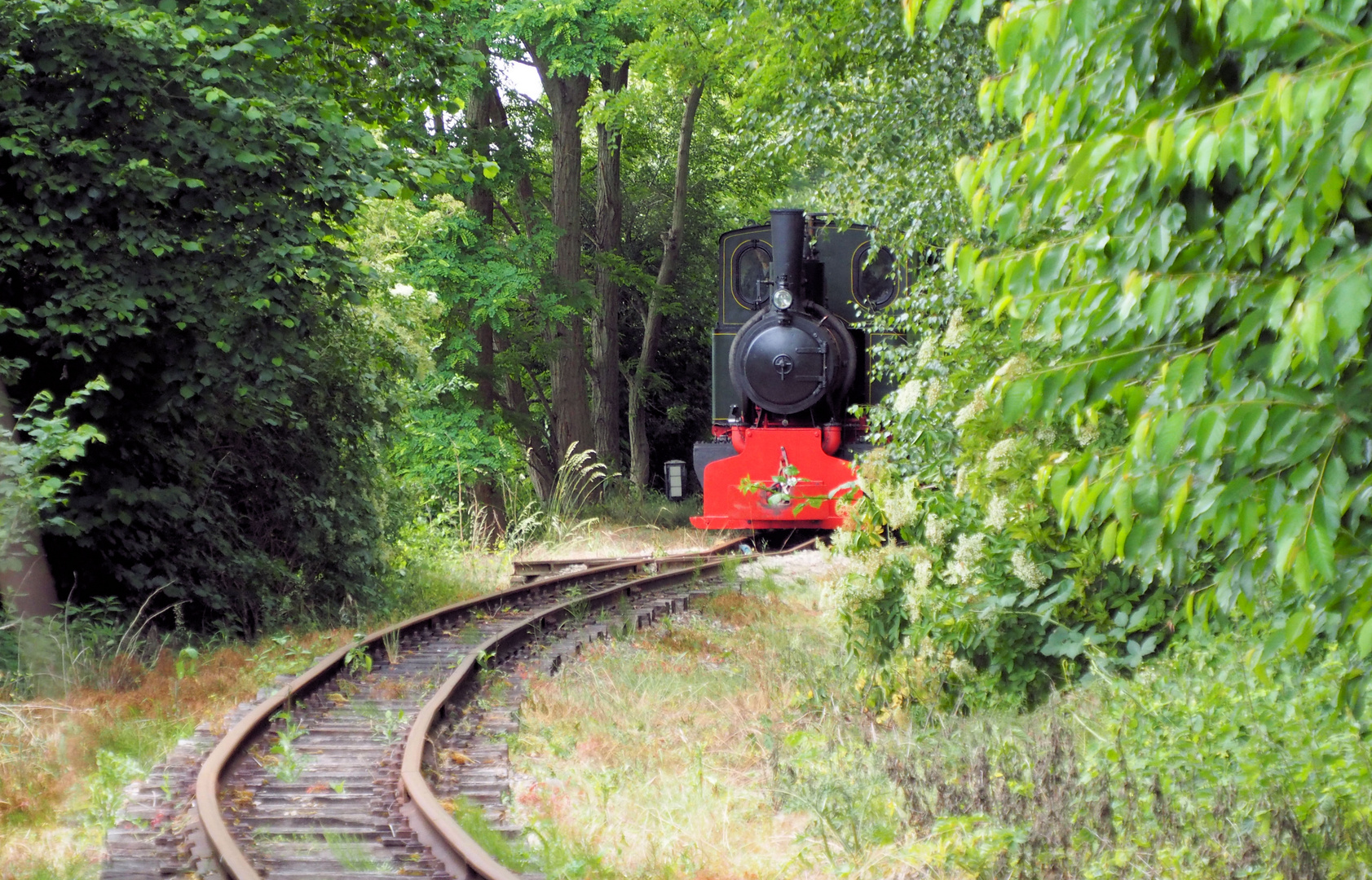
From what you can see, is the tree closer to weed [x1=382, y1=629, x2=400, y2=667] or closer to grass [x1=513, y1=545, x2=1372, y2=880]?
weed [x1=382, y1=629, x2=400, y2=667]

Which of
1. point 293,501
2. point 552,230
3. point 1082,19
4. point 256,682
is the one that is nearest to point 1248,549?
point 1082,19

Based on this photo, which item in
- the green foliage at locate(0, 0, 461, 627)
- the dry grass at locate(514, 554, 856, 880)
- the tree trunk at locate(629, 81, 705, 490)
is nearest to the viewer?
the dry grass at locate(514, 554, 856, 880)

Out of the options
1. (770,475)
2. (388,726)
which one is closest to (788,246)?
(770,475)

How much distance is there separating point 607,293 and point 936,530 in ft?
55.5

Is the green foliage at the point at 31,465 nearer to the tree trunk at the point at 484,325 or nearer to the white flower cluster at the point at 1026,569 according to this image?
the white flower cluster at the point at 1026,569

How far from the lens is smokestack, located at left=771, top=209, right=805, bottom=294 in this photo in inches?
549

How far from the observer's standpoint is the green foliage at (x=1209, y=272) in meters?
2.13

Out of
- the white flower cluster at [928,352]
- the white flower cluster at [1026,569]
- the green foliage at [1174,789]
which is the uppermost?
the white flower cluster at [928,352]

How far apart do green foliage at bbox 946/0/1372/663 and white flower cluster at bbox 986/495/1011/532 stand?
2284 mm

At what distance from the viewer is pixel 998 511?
5.17 m

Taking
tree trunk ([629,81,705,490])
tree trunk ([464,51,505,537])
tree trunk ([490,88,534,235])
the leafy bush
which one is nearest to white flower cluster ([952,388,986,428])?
the leafy bush

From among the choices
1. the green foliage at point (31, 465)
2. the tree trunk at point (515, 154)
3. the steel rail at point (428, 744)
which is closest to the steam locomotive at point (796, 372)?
the steel rail at point (428, 744)

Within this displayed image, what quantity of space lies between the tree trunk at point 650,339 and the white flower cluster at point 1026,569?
657 inches

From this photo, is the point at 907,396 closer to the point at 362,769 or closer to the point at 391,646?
the point at 362,769
